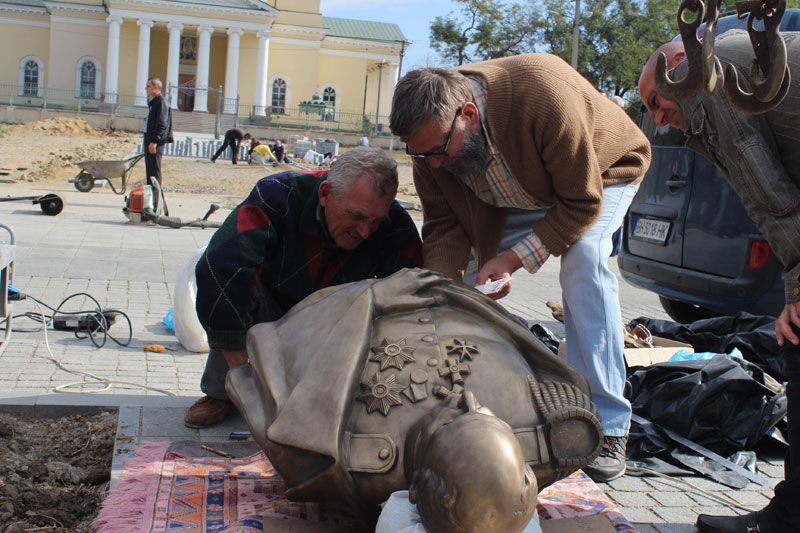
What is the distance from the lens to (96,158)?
2391cm

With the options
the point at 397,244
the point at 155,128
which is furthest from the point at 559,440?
the point at 155,128

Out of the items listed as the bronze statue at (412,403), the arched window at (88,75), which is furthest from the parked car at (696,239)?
the arched window at (88,75)

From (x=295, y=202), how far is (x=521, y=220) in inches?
41.8

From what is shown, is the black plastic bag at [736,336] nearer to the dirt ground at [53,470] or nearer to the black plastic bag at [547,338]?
the black plastic bag at [547,338]

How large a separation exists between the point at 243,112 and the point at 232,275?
4598 cm

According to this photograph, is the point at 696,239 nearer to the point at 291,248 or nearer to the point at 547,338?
the point at 547,338

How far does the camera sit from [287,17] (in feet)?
180

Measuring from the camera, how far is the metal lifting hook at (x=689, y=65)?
2219mm

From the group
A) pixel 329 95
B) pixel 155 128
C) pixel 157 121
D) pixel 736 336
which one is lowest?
pixel 329 95

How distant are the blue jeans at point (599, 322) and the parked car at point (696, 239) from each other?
2421 millimetres

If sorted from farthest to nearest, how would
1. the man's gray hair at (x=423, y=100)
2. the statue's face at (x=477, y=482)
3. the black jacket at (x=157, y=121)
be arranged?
the black jacket at (x=157, y=121) → the man's gray hair at (x=423, y=100) → the statue's face at (x=477, y=482)

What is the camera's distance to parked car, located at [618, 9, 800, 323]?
5172 millimetres

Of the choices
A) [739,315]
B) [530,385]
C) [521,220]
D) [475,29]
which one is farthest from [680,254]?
[475,29]

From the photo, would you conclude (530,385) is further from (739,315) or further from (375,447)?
(739,315)
